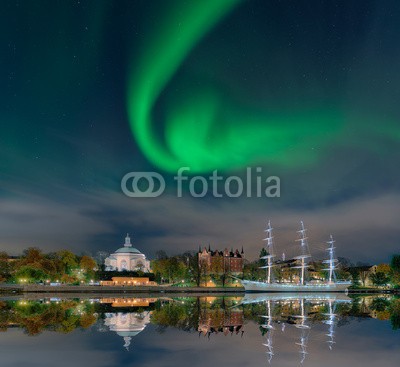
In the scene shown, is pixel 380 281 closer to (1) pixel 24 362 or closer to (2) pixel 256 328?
(2) pixel 256 328

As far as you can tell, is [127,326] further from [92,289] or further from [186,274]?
[186,274]

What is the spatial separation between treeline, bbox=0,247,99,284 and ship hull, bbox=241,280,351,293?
43.7 metres

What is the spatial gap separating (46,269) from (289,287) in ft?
215

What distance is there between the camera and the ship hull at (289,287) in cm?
13038

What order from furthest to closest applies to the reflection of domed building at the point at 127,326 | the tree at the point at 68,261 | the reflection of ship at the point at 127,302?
the tree at the point at 68,261 < the reflection of ship at the point at 127,302 < the reflection of domed building at the point at 127,326

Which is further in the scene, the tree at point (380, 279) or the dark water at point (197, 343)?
the tree at point (380, 279)

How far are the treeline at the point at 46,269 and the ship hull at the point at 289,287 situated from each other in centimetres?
4375

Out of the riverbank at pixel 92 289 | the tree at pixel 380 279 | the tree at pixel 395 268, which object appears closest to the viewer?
the riverbank at pixel 92 289

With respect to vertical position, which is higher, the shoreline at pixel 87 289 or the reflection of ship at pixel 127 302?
the shoreline at pixel 87 289

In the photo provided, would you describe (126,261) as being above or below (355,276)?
above

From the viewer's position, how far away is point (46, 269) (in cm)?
11694

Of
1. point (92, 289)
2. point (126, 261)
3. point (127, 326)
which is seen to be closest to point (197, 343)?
point (127, 326)

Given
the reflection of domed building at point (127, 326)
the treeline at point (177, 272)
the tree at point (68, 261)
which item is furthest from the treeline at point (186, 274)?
the reflection of domed building at point (127, 326)

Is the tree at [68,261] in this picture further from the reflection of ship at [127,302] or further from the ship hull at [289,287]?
the reflection of ship at [127,302]
